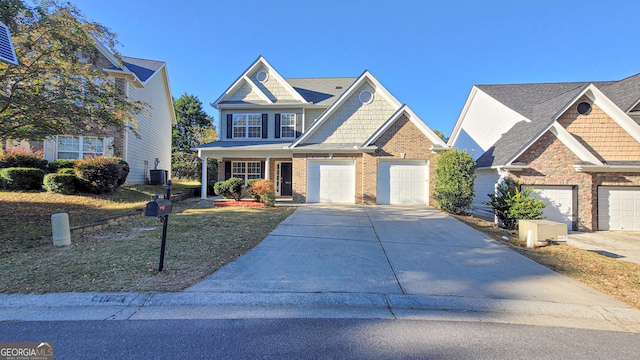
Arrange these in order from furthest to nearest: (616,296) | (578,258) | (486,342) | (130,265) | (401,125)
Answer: (401,125) < (578,258) < (130,265) < (616,296) < (486,342)

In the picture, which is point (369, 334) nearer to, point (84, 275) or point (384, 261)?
point (384, 261)

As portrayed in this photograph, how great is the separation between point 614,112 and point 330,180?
12.4 m

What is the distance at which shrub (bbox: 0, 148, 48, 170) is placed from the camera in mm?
11930

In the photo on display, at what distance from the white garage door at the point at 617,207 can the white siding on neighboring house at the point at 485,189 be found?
3762 millimetres

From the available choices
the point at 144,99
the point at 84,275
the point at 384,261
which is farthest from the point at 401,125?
the point at 144,99

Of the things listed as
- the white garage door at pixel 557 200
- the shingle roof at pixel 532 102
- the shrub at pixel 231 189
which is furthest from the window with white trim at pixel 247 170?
the white garage door at pixel 557 200

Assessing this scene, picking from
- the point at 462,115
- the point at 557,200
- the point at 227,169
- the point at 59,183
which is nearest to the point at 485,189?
the point at 557,200

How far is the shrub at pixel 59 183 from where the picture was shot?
1096cm

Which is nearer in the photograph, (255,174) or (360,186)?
(360,186)

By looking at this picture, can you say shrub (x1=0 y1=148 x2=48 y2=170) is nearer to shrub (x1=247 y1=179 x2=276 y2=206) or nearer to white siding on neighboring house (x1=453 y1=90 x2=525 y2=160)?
shrub (x1=247 y1=179 x2=276 y2=206)

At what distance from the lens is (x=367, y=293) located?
13.6ft

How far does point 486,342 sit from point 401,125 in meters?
11.8

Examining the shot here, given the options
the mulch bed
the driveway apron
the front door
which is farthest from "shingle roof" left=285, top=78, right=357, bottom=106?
the driveway apron

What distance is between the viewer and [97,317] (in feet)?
11.0
